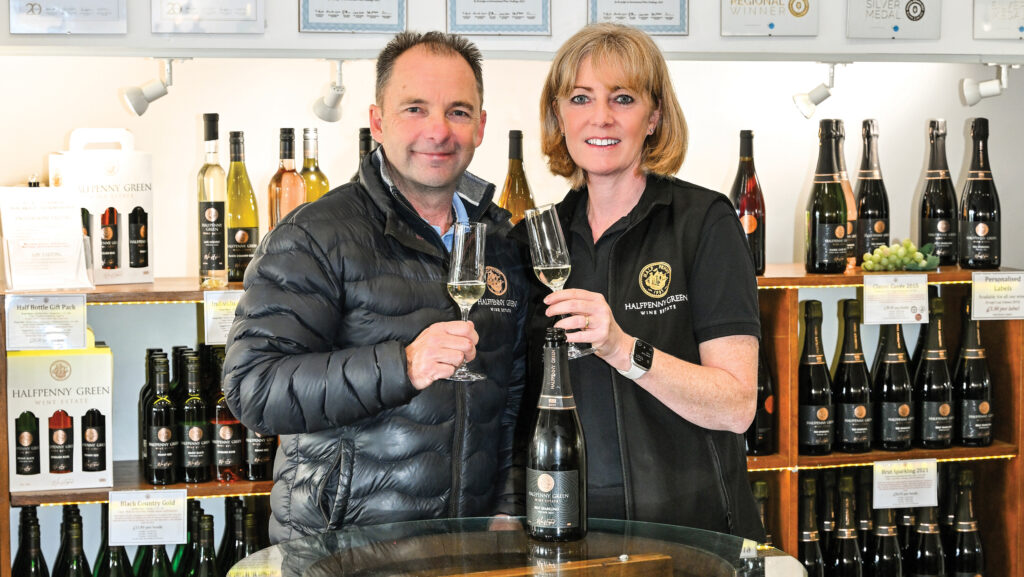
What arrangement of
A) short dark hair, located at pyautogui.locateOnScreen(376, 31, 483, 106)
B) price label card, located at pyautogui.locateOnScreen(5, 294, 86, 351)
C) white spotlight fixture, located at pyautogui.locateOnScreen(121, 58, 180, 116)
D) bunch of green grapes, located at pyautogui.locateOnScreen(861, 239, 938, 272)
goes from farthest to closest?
bunch of green grapes, located at pyautogui.locateOnScreen(861, 239, 938, 272)
white spotlight fixture, located at pyautogui.locateOnScreen(121, 58, 180, 116)
price label card, located at pyautogui.locateOnScreen(5, 294, 86, 351)
short dark hair, located at pyautogui.locateOnScreen(376, 31, 483, 106)

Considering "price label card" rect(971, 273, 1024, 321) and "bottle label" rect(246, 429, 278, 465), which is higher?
"price label card" rect(971, 273, 1024, 321)

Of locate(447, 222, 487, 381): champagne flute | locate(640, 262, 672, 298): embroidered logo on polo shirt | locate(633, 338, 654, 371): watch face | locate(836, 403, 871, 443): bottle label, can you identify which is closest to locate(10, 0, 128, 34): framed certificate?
locate(447, 222, 487, 381): champagne flute

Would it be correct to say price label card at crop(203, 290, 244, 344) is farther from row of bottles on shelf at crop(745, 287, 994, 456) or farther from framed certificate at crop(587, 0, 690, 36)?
row of bottles on shelf at crop(745, 287, 994, 456)

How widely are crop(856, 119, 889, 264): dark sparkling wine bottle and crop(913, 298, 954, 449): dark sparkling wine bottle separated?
0.26m

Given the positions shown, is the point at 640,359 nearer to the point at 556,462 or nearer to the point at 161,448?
the point at 556,462

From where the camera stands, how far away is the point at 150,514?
2.34 meters

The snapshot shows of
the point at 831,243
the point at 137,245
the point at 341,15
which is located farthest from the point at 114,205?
the point at 831,243

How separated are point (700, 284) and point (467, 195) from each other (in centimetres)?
46

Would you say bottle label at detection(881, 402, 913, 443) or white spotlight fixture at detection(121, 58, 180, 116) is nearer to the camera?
white spotlight fixture at detection(121, 58, 180, 116)

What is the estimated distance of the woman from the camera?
171 cm

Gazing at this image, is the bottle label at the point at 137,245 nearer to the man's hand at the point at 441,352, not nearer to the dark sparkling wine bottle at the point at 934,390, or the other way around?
the man's hand at the point at 441,352

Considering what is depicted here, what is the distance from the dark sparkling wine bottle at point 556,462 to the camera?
4.77 ft

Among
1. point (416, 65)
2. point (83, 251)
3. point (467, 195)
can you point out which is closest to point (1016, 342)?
point (467, 195)

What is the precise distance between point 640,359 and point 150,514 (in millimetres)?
1275
